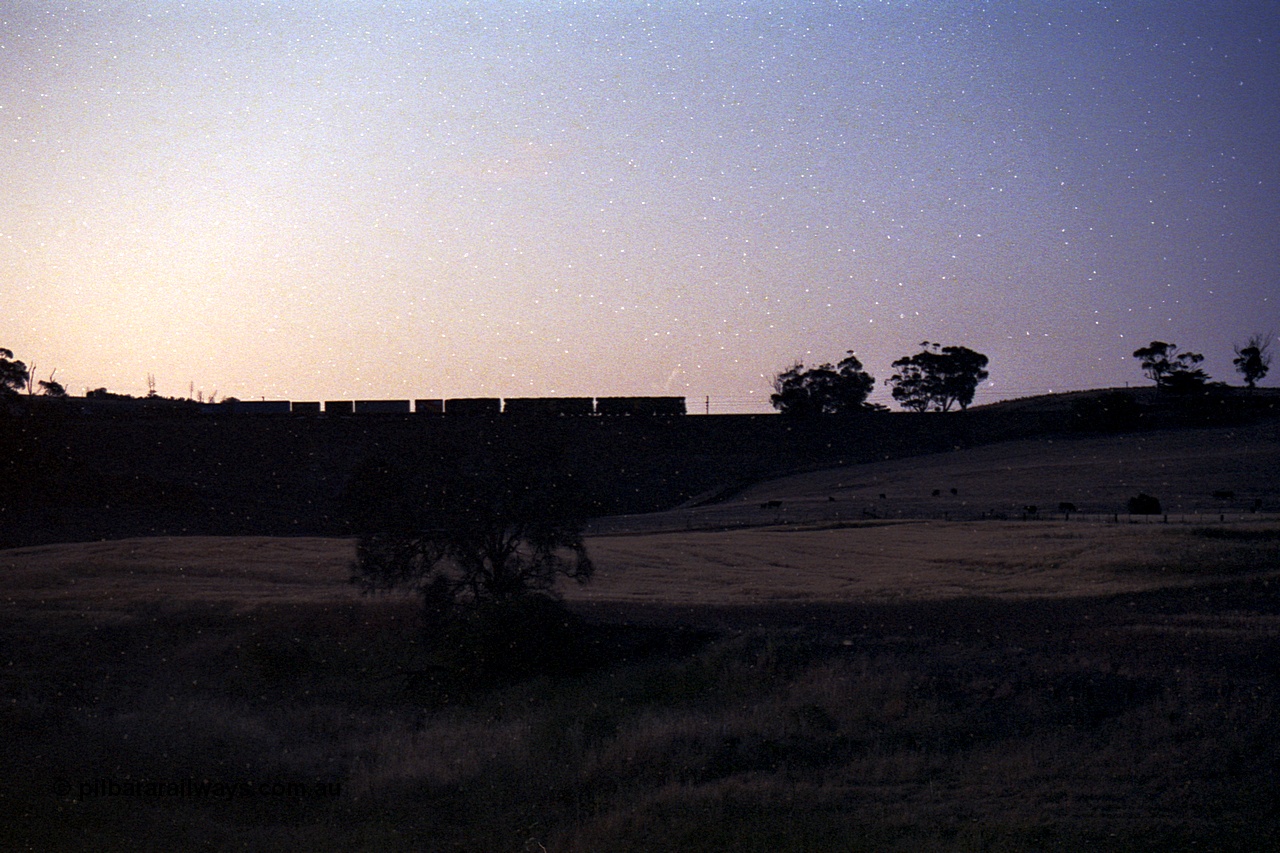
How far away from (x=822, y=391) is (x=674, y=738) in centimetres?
11114

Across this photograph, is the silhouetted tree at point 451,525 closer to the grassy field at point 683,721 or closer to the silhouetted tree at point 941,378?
the grassy field at point 683,721

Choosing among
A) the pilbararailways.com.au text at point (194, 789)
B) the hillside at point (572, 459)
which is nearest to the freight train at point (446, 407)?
the hillside at point (572, 459)

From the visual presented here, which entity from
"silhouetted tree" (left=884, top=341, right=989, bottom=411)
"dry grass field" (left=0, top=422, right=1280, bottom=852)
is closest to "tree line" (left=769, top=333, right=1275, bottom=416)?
"silhouetted tree" (left=884, top=341, right=989, bottom=411)

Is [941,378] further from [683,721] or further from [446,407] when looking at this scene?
[683,721]

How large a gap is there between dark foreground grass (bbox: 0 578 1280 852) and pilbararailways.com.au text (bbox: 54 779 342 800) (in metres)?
0.04

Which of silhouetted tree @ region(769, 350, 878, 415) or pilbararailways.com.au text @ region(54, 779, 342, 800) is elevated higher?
silhouetted tree @ region(769, 350, 878, 415)

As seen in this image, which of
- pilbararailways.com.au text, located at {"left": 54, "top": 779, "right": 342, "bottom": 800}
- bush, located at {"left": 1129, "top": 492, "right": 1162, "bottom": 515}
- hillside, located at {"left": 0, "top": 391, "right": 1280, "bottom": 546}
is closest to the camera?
pilbararailways.com.au text, located at {"left": 54, "top": 779, "right": 342, "bottom": 800}

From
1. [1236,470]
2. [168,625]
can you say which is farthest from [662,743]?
[1236,470]

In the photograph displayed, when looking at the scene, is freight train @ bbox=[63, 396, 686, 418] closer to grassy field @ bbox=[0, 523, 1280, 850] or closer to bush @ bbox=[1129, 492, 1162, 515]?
bush @ bbox=[1129, 492, 1162, 515]

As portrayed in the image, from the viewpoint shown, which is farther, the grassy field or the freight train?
the freight train

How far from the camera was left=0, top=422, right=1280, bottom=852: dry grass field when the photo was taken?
32.1 ft

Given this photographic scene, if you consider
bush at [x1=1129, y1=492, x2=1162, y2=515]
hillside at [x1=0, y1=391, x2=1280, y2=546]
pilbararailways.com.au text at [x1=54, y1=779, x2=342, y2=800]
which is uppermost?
hillside at [x1=0, y1=391, x2=1280, y2=546]

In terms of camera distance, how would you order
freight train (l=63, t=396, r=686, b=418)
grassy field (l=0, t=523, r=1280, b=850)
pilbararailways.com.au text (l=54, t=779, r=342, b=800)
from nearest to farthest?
grassy field (l=0, t=523, r=1280, b=850) < pilbararailways.com.au text (l=54, t=779, r=342, b=800) < freight train (l=63, t=396, r=686, b=418)

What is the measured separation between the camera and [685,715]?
14312 mm
